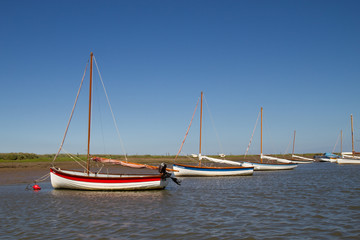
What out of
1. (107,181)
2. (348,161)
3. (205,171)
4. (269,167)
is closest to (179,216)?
(107,181)

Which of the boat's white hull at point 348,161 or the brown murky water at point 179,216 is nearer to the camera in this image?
the brown murky water at point 179,216

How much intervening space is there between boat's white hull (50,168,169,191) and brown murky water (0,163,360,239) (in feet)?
5.21

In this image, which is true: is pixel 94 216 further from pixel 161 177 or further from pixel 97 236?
pixel 161 177

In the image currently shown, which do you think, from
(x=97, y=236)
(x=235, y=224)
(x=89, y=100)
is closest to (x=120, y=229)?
(x=97, y=236)

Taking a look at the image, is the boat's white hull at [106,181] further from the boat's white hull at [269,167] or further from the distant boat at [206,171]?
the boat's white hull at [269,167]

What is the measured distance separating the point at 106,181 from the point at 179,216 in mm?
11053

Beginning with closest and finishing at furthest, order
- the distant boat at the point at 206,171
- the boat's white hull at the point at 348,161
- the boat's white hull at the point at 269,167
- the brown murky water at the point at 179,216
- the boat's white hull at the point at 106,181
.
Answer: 1. the brown murky water at the point at 179,216
2. the boat's white hull at the point at 106,181
3. the distant boat at the point at 206,171
4. the boat's white hull at the point at 269,167
5. the boat's white hull at the point at 348,161

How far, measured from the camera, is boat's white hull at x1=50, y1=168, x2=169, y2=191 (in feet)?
82.5

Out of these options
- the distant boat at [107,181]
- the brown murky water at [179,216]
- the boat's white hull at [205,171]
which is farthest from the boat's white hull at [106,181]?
the boat's white hull at [205,171]

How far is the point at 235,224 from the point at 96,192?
14737 millimetres

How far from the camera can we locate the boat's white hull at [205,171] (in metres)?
40.5

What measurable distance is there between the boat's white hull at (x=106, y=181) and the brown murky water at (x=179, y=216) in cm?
159

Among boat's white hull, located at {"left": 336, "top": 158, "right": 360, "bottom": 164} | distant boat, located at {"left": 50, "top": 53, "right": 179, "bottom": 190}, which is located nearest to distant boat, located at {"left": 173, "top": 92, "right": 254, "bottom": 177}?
distant boat, located at {"left": 50, "top": 53, "right": 179, "bottom": 190}

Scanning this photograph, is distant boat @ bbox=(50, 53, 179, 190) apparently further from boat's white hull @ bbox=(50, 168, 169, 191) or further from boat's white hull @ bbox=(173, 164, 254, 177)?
boat's white hull @ bbox=(173, 164, 254, 177)
